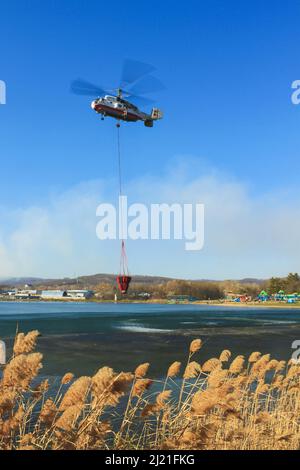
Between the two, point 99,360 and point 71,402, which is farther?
point 99,360

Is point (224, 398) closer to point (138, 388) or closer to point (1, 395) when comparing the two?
point (138, 388)

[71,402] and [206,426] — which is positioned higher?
[71,402]

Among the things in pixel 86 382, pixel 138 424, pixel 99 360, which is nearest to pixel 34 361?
pixel 86 382
